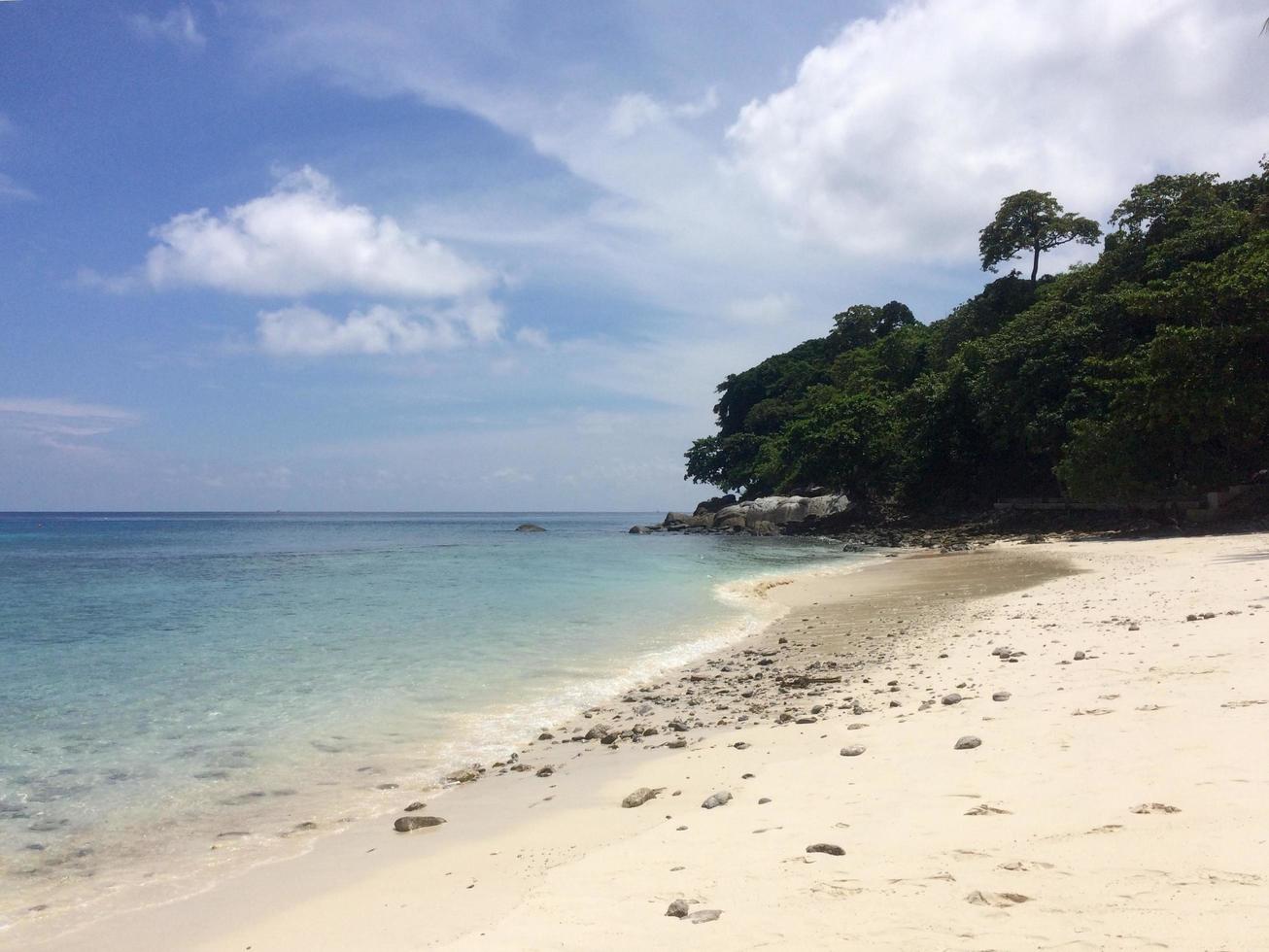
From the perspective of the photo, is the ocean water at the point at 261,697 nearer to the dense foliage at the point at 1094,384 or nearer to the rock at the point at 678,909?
the rock at the point at 678,909

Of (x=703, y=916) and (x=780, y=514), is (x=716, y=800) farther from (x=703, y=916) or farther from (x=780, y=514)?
(x=780, y=514)

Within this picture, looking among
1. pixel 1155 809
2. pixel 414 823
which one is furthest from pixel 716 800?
pixel 1155 809

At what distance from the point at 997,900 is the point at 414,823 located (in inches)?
173

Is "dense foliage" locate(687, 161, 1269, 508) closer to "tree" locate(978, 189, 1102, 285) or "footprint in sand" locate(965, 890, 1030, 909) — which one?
"tree" locate(978, 189, 1102, 285)

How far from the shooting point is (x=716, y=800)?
18.0ft

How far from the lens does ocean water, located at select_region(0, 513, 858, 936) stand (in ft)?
20.7

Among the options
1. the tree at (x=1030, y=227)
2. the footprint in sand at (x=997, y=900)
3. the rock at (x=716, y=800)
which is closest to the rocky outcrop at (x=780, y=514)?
the tree at (x=1030, y=227)

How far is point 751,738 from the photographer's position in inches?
293

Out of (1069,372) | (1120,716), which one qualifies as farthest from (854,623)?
(1069,372)

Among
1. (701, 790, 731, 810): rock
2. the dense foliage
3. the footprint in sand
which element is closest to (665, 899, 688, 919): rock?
the footprint in sand

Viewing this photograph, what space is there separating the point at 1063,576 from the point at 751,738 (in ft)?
49.0

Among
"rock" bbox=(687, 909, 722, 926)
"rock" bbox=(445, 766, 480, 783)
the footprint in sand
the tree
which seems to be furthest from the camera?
the tree

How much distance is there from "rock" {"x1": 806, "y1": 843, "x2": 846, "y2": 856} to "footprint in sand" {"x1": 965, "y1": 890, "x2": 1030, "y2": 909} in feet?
2.81

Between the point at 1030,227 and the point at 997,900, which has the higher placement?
the point at 1030,227
